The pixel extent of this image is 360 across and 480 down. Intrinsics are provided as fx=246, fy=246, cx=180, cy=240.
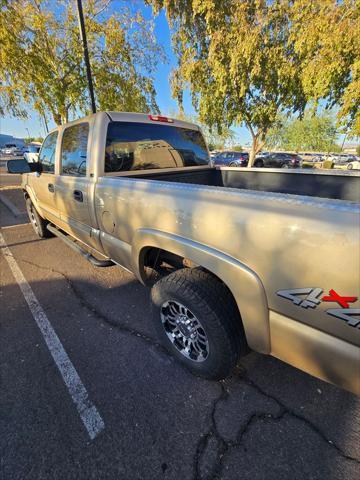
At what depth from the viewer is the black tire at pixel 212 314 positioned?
5.37ft

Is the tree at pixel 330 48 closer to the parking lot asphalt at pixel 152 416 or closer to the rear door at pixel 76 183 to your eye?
the rear door at pixel 76 183

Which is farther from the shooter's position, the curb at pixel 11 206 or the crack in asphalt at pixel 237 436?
the curb at pixel 11 206

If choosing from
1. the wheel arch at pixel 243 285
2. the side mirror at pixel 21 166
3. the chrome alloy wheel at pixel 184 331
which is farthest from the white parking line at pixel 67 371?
the side mirror at pixel 21 166

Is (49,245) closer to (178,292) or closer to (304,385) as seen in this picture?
(178,292)

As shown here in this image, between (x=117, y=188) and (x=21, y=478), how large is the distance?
6.56ft

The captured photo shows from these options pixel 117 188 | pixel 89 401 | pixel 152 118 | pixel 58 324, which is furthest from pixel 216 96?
pixel 89 401

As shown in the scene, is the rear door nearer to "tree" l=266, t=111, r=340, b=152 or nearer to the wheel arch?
the wheel arch

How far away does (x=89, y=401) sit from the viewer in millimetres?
1809

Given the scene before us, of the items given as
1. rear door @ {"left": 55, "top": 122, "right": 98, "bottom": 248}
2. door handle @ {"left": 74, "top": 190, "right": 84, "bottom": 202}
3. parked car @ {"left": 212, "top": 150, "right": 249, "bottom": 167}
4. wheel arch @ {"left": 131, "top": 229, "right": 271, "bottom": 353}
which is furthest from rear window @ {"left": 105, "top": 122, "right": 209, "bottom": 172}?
parked car @ {"left": 212, "top": 150, "right": 249, "bottom": 167}

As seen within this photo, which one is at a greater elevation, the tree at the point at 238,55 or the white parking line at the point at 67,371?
the tree at the point at 238,55

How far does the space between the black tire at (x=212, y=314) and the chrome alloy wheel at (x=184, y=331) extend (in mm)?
42

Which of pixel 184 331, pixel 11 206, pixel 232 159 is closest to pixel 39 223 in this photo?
pixel 11 206

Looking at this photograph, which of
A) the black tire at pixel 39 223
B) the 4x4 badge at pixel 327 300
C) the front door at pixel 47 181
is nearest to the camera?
the 4x4 badge at pixel 327 300

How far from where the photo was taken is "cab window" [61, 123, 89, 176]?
273cm
